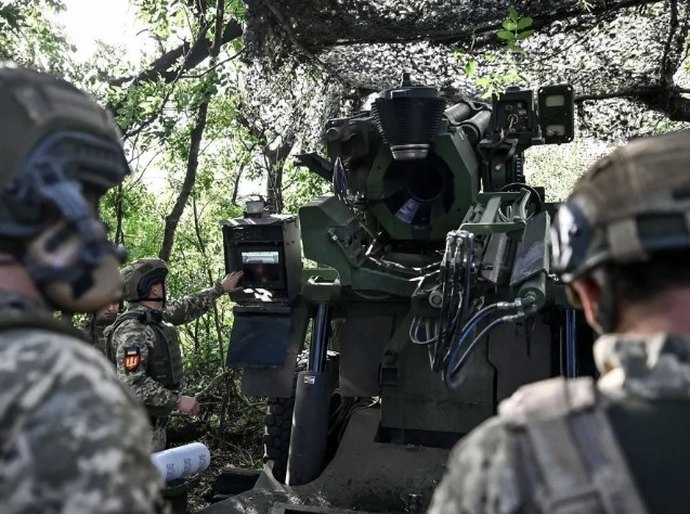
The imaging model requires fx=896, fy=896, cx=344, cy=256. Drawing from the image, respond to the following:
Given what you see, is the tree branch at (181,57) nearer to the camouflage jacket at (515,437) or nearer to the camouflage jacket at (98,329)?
the camouflage jacket at (98,329)

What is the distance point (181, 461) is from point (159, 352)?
1.09 meters

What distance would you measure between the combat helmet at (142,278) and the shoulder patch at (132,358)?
431 millimetres

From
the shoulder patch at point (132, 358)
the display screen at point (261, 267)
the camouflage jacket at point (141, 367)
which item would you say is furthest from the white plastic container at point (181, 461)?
the display screen at point (261, 267)

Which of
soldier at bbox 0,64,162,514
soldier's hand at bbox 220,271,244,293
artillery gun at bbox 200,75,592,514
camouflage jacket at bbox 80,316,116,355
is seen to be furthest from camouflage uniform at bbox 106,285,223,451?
soldier at bbox 0,64,162,514

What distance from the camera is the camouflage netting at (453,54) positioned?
7820mm

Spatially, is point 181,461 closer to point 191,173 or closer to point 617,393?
point 617,393

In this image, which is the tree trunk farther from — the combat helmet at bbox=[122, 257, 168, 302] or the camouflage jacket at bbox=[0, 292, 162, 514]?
the camouflage jacket at bbox=[0, 292, 162, 514]

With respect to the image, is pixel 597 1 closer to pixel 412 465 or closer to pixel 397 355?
pixel 397 355

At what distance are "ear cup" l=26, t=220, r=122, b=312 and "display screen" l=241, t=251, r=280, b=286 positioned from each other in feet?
13.0

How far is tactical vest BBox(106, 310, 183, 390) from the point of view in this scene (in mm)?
5961

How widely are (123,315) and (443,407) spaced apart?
2.21 metres

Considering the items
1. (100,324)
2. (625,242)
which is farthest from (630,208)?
(100,324)

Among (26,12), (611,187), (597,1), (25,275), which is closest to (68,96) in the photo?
(25,275)

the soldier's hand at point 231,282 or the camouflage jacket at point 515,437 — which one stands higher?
the camouflage jacket at point 515,437
